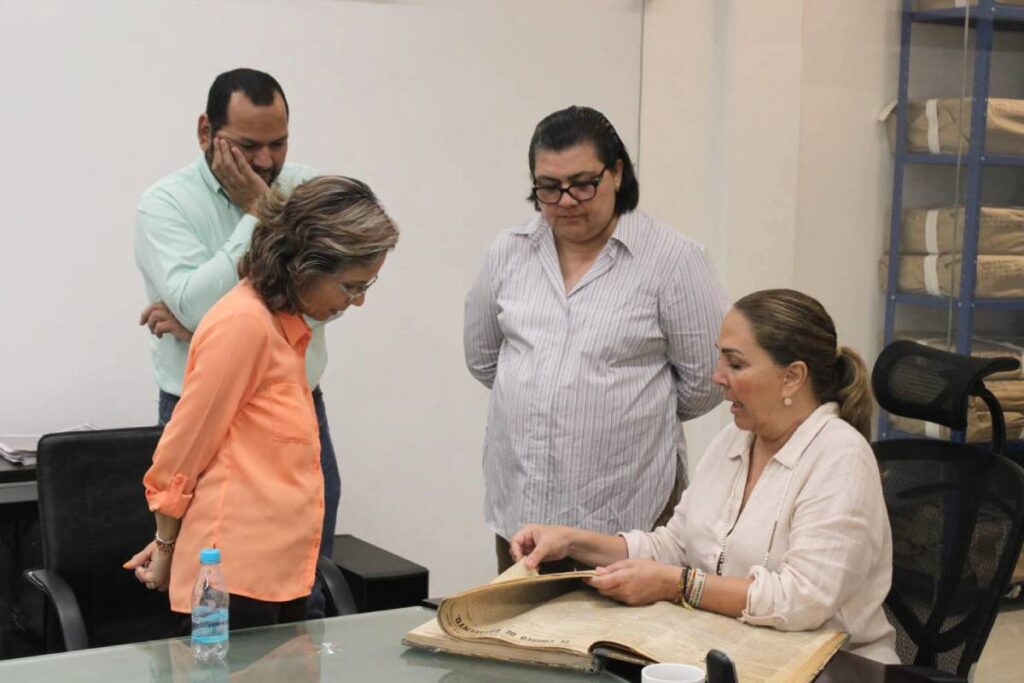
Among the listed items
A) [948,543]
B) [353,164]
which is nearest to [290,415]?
[948,543]

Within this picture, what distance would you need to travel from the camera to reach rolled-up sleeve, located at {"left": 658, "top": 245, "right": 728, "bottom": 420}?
110 inches

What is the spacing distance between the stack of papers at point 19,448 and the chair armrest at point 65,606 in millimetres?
657

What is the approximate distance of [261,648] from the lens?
2002 millimetres

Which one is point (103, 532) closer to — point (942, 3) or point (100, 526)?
point (100, 526)

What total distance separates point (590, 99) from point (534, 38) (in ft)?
0.97

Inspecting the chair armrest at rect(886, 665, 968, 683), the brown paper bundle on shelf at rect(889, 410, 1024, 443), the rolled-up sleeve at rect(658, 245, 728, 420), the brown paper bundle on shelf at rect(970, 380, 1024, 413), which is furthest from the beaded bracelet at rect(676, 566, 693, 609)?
the brown paper bundle on shelf at rect(970, 380, 1024, 413)

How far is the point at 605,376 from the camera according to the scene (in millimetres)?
2758

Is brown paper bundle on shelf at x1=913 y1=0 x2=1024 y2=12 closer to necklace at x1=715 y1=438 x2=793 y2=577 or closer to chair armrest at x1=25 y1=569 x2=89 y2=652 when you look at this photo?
necklace at x1=715 y1=438 x2=793 y2=577

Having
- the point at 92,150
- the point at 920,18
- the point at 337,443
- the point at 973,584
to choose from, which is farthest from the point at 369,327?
the point at 973,584

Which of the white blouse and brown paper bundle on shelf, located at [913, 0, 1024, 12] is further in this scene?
brown paper bundle on shelf, located at [913, 0, 1024, 12]

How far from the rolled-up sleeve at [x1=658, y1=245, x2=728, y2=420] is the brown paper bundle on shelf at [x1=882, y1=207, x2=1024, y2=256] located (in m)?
1.41

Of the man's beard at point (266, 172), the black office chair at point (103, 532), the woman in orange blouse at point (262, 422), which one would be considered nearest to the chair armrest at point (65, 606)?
the black office chair at point (103, 532)

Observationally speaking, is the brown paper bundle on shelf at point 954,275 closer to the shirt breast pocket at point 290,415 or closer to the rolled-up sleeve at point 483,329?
the rolled-up sleeve at point 483,329

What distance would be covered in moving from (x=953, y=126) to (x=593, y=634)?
260cm
